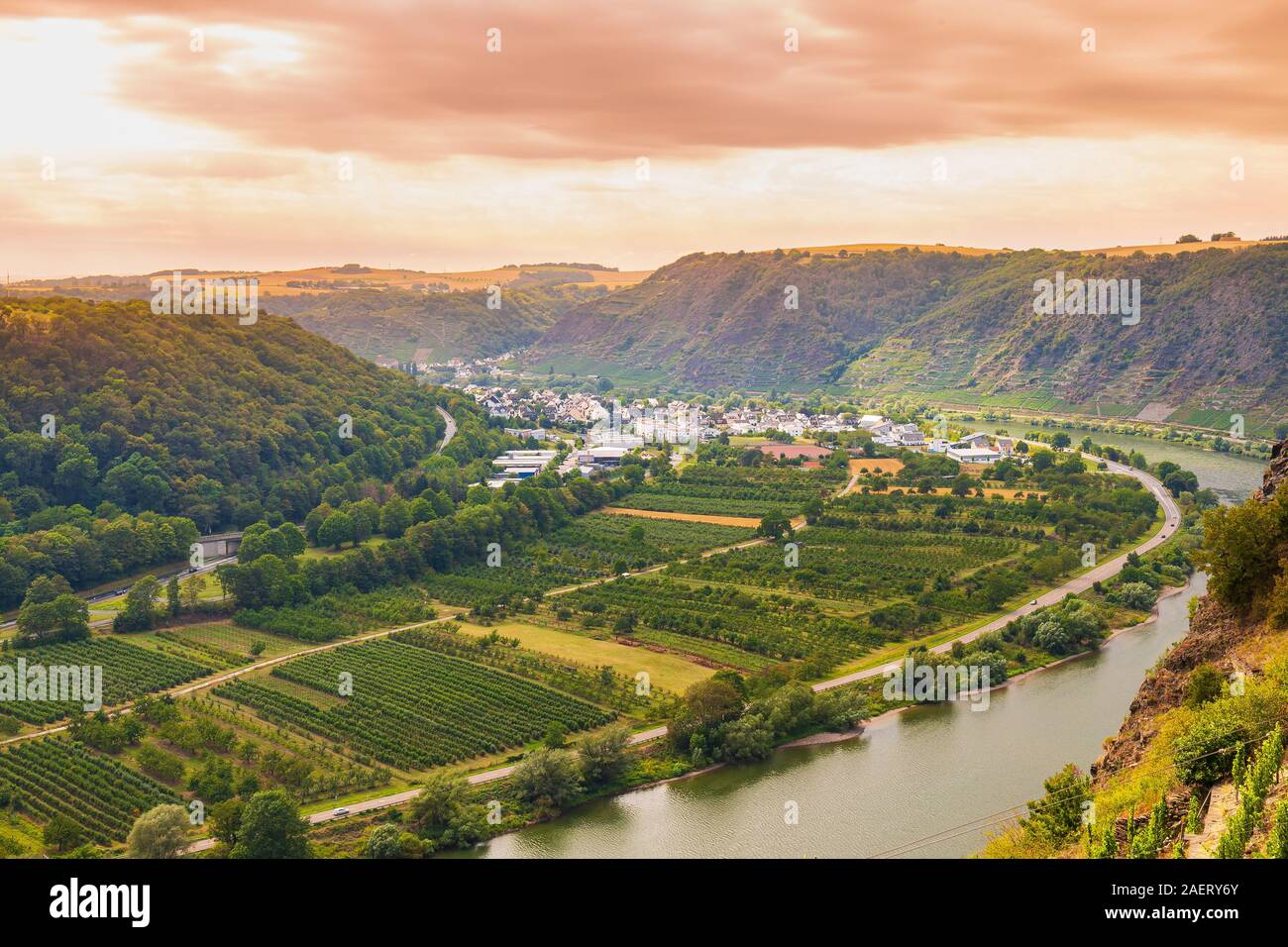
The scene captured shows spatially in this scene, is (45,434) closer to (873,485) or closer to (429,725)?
(429,725)

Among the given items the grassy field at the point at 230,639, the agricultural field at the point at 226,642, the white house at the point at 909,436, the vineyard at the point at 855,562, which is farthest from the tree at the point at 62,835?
the white house at the point at 909,436

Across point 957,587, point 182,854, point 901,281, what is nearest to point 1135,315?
point 901,281

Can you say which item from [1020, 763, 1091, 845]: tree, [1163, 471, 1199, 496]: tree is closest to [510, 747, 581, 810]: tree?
[1020, 763, 1091, 845]: tree

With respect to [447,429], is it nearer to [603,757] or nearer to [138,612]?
[138,612]

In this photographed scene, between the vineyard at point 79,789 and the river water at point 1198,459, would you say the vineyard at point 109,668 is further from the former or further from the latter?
the river water at point 1198,459

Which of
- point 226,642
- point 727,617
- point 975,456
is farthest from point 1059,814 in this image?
point 975,456

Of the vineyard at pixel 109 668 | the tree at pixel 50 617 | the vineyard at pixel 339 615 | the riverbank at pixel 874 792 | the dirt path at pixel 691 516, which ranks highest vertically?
the dirt path at pixel 691 516
